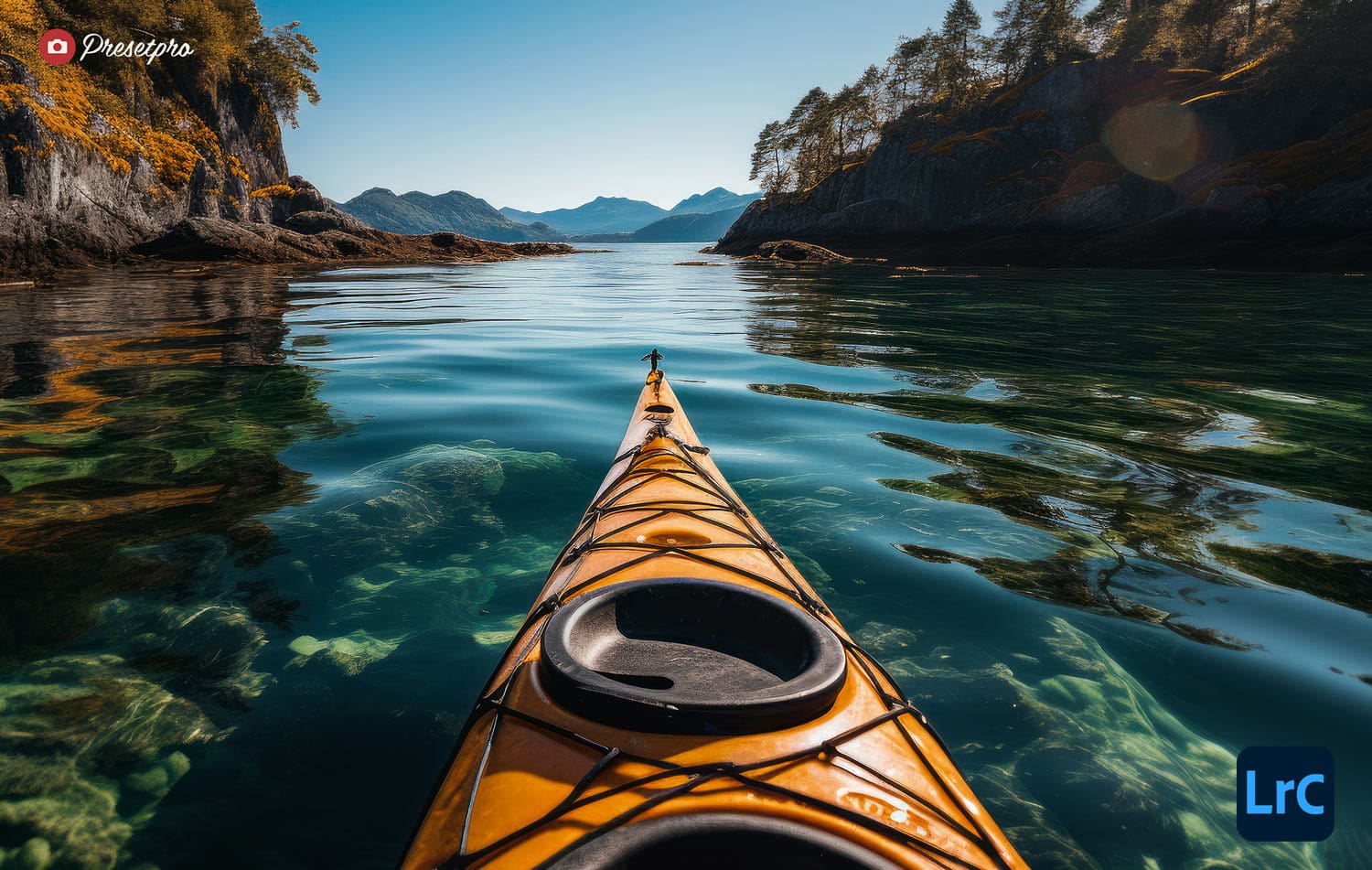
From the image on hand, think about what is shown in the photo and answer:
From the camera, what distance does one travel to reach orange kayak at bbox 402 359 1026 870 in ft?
5.16

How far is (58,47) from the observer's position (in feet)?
88.7

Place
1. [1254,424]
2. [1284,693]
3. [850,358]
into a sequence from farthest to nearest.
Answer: [850,358] < [1254,424] < [1284,693]

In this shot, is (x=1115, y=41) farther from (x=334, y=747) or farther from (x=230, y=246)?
(x=334, y=747)

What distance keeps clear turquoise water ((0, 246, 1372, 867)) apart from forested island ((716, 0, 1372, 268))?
2364 centimetres

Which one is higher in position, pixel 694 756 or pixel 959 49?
pixel 959 49

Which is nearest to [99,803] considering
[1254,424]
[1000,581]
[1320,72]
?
[1000,581]

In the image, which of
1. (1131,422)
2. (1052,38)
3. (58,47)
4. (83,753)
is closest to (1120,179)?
(1052,38)

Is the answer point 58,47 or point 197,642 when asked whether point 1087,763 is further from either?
point 58,47

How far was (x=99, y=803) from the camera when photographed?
7.77 ft

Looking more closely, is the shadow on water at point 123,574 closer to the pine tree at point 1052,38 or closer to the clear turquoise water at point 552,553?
the clear turquoise water at point 552,553

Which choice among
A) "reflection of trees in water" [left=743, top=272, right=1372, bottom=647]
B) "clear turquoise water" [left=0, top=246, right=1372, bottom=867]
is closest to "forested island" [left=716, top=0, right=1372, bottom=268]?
"reflection of trees in water" [left=743, top=272, right=1372, bottom=647]

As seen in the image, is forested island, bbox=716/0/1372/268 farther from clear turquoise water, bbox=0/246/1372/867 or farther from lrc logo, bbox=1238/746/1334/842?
lrc logo, bbox=1238/746/1334/842

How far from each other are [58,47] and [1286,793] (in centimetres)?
4244

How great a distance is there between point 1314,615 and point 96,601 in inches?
264
